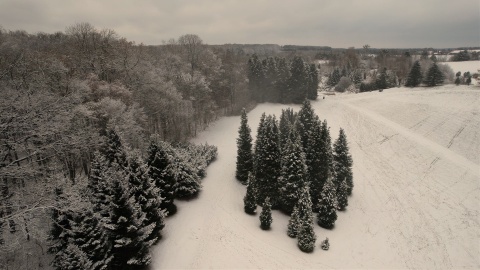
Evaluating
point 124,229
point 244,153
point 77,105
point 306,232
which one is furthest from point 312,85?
point 124,229

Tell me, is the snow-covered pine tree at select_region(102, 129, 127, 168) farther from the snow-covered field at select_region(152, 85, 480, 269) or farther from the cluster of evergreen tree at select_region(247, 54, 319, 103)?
the cluster of evergreen tree at select_region(247, 54, 319, 103)

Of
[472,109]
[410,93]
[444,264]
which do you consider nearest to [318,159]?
[444,264]

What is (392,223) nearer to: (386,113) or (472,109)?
(386,113)

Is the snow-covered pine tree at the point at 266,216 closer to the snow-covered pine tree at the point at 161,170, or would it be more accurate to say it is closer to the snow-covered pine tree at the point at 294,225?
the snow-covered pine tree at the point at 294,225

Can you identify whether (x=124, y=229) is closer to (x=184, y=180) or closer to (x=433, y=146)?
(x=184, y=180)

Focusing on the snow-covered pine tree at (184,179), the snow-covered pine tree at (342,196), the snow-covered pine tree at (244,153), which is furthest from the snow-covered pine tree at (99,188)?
the snow-covered pine tree at (342,196)

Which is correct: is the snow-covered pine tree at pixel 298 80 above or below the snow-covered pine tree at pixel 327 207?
above
